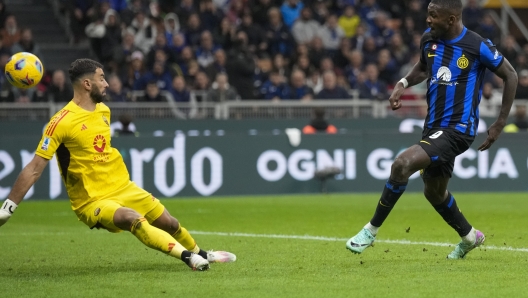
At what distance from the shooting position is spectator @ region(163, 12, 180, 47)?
2106 cm

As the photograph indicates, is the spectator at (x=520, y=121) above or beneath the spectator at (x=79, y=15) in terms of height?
beneath

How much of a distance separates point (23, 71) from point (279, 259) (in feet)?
9.65

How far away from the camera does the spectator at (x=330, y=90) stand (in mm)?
19858

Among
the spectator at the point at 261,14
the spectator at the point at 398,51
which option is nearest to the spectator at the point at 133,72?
the spectator at the point at 261,14

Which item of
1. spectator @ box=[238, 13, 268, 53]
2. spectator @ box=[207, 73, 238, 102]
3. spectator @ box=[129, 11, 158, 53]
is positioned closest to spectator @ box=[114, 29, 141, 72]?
spectator @ box=[129, 11, 158, 53]

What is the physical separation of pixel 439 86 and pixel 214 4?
15740mm

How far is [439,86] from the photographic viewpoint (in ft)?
26.2

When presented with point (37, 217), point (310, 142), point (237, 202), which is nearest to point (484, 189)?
point (310, 142)

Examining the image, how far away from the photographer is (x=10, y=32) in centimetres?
1988

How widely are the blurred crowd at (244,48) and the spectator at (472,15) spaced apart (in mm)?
31

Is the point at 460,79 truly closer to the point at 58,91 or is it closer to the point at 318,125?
the point at 318,125

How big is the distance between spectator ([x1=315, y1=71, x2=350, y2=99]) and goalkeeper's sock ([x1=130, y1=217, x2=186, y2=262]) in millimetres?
12818

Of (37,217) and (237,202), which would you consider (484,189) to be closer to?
(237,202)

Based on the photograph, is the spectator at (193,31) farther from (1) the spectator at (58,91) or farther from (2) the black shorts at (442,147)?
(2) the black shorts at (442,147)
